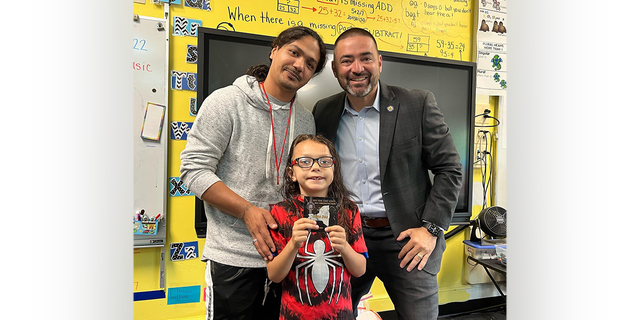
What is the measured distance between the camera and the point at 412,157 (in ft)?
4.69

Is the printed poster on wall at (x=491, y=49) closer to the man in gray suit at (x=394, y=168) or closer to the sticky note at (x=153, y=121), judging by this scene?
the man in gray suit at (x=394, y=168)

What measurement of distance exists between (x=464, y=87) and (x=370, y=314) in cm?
140

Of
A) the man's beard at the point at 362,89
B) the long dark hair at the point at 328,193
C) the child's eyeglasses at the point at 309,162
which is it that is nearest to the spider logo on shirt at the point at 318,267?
the long dark hair at the point at 328,193

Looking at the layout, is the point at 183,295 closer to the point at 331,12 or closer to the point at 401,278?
the point at 401,278

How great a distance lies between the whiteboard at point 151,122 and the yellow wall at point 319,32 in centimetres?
5

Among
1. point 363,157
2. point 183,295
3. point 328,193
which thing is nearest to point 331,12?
point 363,157

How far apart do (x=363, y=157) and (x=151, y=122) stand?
1.25 m

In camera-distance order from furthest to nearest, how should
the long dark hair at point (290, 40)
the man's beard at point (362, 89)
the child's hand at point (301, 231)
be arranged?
the man's beard at point (362, 89), the long dark hair at point (290, 40), the child's hand at point (301, 231)

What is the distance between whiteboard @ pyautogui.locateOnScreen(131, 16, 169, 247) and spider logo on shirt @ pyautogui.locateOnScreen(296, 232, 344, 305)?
1.20m

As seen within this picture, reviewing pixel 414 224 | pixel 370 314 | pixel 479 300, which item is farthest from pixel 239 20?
pixel 479 300

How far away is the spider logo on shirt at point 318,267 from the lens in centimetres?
107

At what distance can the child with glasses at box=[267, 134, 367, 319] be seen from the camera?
3.40 ft
